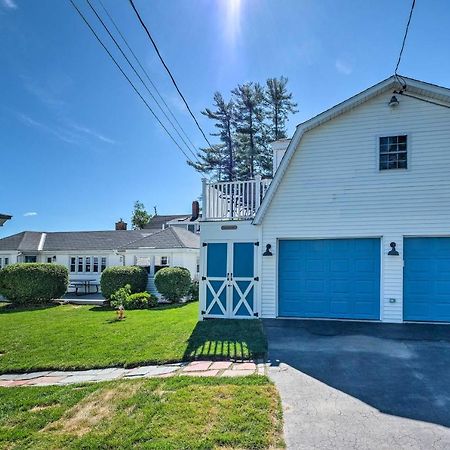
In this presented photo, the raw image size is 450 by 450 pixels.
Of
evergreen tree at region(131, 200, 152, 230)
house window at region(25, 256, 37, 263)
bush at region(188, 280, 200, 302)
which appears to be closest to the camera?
bush at region(188, 280, 200, 302)

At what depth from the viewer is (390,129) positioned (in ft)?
30.1

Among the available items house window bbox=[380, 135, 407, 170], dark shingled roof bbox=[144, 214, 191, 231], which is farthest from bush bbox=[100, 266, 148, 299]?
dark shingled roof bbox=[144, 214, 191, 231]

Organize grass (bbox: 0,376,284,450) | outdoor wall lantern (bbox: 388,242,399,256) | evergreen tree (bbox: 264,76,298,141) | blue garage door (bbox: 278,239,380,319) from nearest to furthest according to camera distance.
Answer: grass (bbox: 0,376,284,450), outdoor wall lantern (bbox: 388,242,399,256), blue garage door (bbox: 278,239,380,319), evergreen tree (bbox: 264,76,298,141)

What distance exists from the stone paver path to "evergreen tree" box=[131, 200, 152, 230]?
3944 cm

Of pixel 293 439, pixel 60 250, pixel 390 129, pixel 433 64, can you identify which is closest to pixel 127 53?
pixel 390 129

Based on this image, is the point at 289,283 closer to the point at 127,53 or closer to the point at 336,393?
the point at 336,393

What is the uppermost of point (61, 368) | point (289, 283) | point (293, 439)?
point (289, 283)

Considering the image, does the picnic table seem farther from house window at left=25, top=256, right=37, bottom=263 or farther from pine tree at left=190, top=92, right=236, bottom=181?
pine tree at left=190, top=92, right=236, bottom=181

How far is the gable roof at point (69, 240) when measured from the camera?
23.5m

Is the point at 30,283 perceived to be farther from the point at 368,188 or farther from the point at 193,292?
the point at 368,188

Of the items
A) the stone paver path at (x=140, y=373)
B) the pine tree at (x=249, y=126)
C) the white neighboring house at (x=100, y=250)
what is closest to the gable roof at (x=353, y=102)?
the stone paver path at (x=140, y=373)

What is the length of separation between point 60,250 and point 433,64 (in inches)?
911

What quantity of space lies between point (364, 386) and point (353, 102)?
7.34 m

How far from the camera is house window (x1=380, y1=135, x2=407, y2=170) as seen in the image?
910 centimetres
